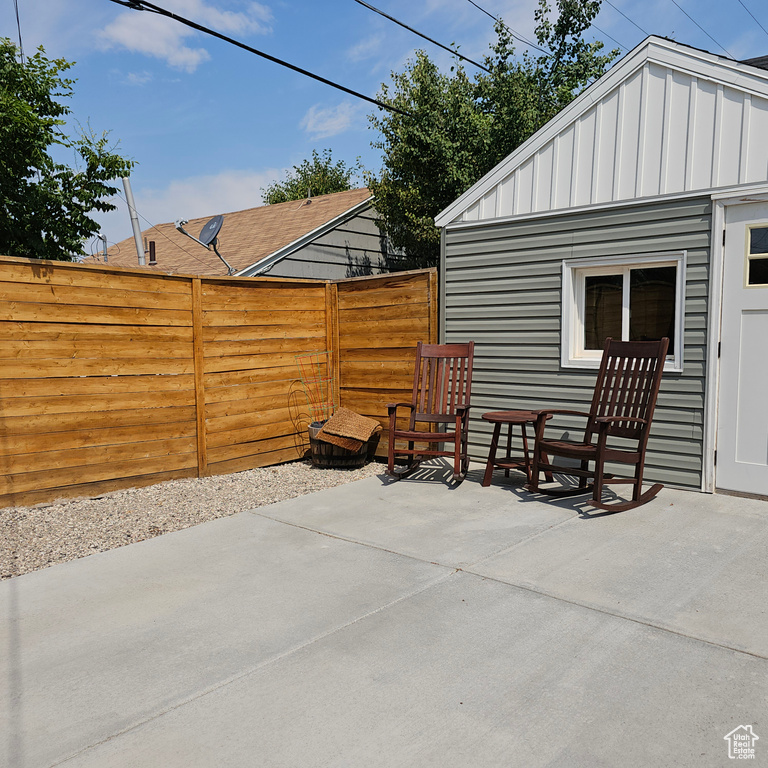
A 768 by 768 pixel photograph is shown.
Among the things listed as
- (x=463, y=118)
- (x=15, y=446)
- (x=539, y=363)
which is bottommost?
(x=15, y=446)

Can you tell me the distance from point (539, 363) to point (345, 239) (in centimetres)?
613

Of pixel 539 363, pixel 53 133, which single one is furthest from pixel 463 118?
pixel 53 133

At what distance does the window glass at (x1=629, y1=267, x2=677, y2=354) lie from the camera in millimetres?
4926

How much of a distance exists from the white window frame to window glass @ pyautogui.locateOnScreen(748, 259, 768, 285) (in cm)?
44

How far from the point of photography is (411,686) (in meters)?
2.28

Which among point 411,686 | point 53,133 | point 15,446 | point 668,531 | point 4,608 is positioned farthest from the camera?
point 53,133

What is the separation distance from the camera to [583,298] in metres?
5.48

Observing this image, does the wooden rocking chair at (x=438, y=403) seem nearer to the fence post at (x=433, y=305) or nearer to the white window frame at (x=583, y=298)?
the fence post at (x=433, y=305)

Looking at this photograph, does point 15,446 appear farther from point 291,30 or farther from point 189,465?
point 291,30

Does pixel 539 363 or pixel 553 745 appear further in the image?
pixel 539 363

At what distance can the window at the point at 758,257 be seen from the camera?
14.6ft

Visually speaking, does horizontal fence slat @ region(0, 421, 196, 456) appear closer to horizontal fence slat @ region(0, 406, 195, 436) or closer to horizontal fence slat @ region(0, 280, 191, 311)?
horizontal fence slat @ region(0, 406, 195, 436)

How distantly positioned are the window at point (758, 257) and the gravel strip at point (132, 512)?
3.37 m

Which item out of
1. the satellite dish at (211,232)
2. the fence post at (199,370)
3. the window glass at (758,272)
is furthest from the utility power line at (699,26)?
the fence post at (199,370)
